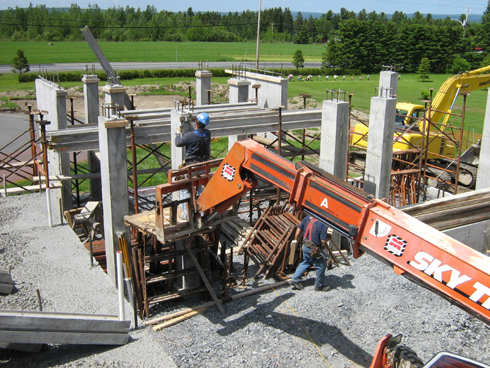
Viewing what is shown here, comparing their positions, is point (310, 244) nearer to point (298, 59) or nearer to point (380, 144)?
point (380, 144)

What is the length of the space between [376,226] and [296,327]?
4192 millimetres

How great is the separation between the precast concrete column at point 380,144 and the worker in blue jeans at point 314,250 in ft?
9.15

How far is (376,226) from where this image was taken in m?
5.63

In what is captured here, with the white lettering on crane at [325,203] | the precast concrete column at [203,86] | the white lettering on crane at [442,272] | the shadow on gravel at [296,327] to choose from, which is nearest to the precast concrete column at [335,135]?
the shadow on gravel at [296,327]

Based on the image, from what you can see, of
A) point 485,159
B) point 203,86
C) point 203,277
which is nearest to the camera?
point 203,277

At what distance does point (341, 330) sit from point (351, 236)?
3903 millimetres

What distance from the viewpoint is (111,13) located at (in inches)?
4574

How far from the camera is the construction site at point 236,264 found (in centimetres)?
595

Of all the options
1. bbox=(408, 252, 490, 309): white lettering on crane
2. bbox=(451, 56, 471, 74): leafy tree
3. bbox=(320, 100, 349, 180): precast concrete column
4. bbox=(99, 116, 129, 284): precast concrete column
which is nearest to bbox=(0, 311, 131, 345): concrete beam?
bbox=(99, 116, 129, 284): precast concrete column

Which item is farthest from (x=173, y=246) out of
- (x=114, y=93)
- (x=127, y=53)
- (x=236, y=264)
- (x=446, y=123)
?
(x=127, y=53)

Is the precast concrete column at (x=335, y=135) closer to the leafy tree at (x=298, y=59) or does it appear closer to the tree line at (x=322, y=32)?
the leafy tree at (x=298, y=59)

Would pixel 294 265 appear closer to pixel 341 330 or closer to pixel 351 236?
pixel 341 330

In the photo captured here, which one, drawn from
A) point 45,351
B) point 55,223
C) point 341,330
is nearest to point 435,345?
point 341,330

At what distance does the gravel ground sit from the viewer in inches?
301
